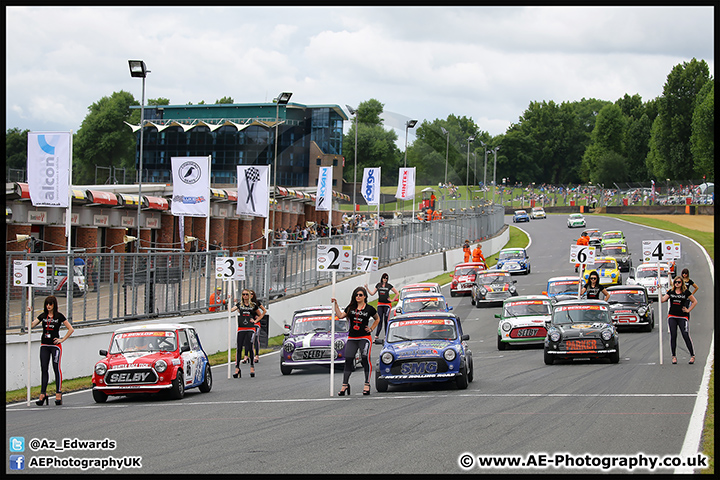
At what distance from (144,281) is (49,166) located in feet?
13.8

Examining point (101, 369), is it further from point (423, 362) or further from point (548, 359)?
point (548, 359)

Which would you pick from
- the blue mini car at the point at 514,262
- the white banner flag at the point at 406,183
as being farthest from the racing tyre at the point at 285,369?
the white banner flag at the point at 406,183

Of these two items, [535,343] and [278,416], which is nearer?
[278,416]

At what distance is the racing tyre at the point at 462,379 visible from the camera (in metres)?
15.6

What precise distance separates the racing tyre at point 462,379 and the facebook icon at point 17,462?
319 inches

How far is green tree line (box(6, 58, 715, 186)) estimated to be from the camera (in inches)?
4508

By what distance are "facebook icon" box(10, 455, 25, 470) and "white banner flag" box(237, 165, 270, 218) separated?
23.9 m

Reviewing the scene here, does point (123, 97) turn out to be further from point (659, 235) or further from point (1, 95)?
point (1, 95)

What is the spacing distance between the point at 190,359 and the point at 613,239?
135 feet

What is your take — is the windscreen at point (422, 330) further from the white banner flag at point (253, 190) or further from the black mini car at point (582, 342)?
the white banner flag at point (253, 190)

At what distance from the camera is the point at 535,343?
81.4ft

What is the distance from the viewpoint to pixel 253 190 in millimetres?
33844

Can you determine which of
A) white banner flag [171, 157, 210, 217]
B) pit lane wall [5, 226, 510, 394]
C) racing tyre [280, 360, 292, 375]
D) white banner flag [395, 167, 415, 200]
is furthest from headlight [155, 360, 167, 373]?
white banner flag [395, 167, 415, 200]

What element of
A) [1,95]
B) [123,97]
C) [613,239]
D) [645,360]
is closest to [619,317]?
[645,360]
